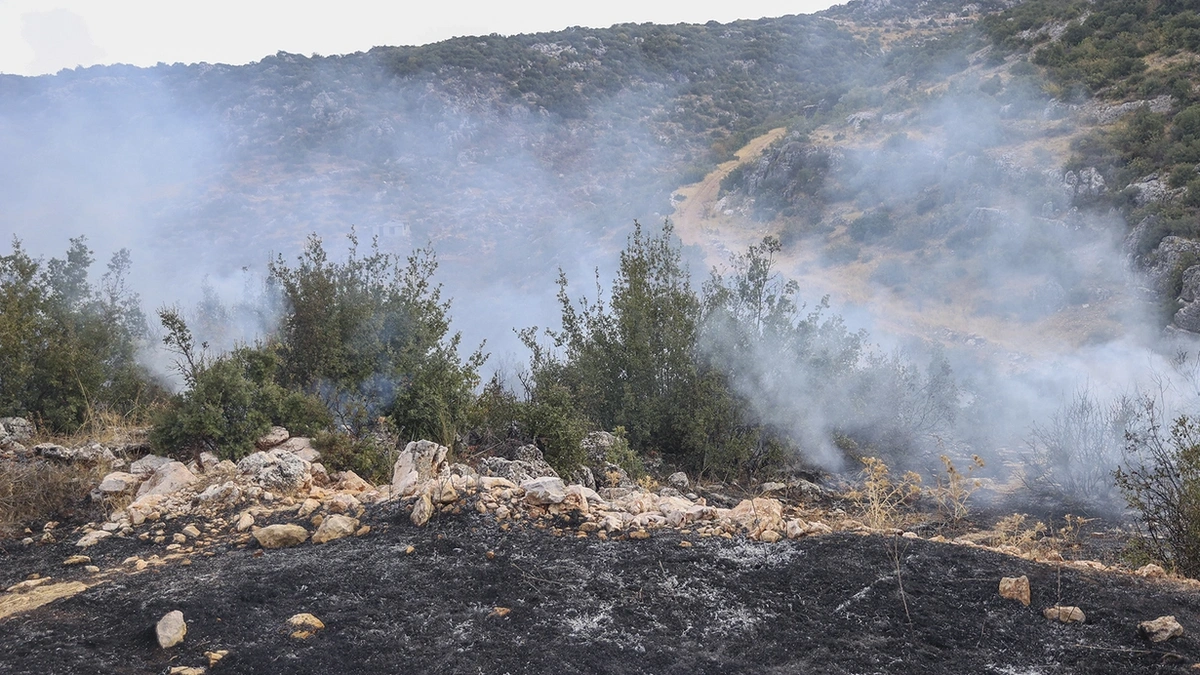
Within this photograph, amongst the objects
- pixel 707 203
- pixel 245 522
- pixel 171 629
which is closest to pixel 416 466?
pixel 245 522

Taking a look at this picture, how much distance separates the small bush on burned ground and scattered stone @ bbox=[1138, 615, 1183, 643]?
612cm

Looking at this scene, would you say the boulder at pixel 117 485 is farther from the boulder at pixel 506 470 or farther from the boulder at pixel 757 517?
Result: the boulder at pixel 757 517

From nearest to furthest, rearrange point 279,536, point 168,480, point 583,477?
point 279,536, point 168,480, point 583,477

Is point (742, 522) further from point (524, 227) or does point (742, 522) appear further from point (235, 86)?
point (235, 86)

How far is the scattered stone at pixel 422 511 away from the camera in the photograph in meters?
4.35

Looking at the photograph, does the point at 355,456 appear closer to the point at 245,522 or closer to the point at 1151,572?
the point at 245,522

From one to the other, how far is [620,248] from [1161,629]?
1155 inches

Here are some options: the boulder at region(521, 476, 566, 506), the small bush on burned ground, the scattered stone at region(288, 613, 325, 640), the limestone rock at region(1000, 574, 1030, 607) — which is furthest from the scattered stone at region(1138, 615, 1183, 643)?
the small bush on burned ground

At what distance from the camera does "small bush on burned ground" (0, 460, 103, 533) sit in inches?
194

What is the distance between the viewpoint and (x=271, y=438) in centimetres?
638

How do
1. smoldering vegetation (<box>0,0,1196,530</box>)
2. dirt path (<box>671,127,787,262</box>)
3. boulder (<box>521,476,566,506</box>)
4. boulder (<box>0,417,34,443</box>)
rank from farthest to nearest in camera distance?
dirt path (<box>671,127,787,262</box>) < smoldering vegetation (<box>0,0,1196,530</box>) < boulder (<box>0,417,34,443</box>) < boulder (<box>521,476,566,506</box>)

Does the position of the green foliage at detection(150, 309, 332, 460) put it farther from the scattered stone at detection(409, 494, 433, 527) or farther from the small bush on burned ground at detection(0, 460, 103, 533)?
the scattered stone at detection(409, 494, 433, 527)

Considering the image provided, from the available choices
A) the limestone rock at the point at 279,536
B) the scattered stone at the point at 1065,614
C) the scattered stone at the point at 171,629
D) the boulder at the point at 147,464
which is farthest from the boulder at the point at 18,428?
the scattered stone at the point at 1065,614

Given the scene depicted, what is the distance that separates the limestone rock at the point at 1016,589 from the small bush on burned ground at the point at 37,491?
5.69 meters
